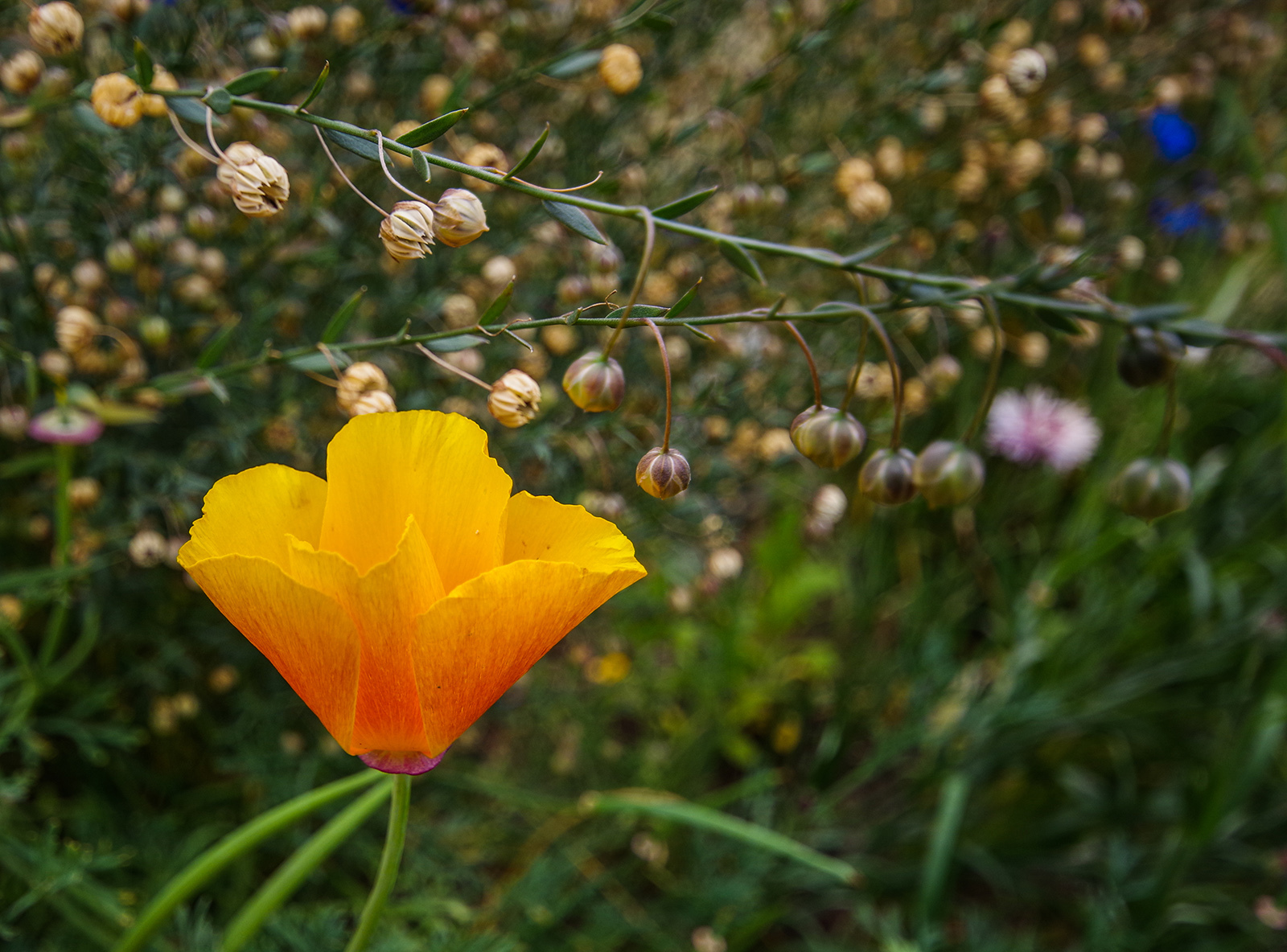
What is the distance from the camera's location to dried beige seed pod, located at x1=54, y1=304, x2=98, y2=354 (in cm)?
76

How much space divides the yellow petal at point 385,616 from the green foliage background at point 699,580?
0.25 m

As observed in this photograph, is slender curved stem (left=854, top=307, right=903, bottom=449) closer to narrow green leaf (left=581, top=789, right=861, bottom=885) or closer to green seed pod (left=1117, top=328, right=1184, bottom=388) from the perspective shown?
green seed pod (left=1117, top=328, right=1184, bottom=388)

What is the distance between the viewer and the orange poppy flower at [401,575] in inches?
16.5

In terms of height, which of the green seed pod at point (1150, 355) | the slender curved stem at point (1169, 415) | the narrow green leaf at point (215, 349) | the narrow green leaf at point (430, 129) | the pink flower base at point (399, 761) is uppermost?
the narrow green leaf at point (430, 129)

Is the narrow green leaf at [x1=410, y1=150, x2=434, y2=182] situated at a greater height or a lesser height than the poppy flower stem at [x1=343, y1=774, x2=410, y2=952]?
greater

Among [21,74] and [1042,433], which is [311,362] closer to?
[21,74]

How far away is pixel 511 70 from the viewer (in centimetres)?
115

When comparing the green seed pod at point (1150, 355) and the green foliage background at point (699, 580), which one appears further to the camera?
the green foliage background at point (699, 580)

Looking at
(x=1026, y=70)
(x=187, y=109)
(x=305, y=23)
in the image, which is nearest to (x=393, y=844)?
(x=187, y=109)

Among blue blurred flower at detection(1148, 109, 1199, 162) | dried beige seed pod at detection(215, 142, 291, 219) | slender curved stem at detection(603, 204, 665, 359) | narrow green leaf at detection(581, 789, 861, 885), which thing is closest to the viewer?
slender curved stem at detection(603, 204, 665, 359)

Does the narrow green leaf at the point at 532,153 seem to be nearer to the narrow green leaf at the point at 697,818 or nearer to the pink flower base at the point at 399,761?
the pink flower base at the point at 399,761

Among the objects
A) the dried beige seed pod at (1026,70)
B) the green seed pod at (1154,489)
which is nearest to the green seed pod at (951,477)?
the green seed pod at (1154,489)

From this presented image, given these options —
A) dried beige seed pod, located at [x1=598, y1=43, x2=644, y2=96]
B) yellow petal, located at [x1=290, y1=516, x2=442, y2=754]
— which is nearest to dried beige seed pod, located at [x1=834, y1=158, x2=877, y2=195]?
dried beige seed pod, located at [x1=598, y1=43, x2=644, y2=96]

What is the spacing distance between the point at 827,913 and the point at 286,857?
0.93 metres
